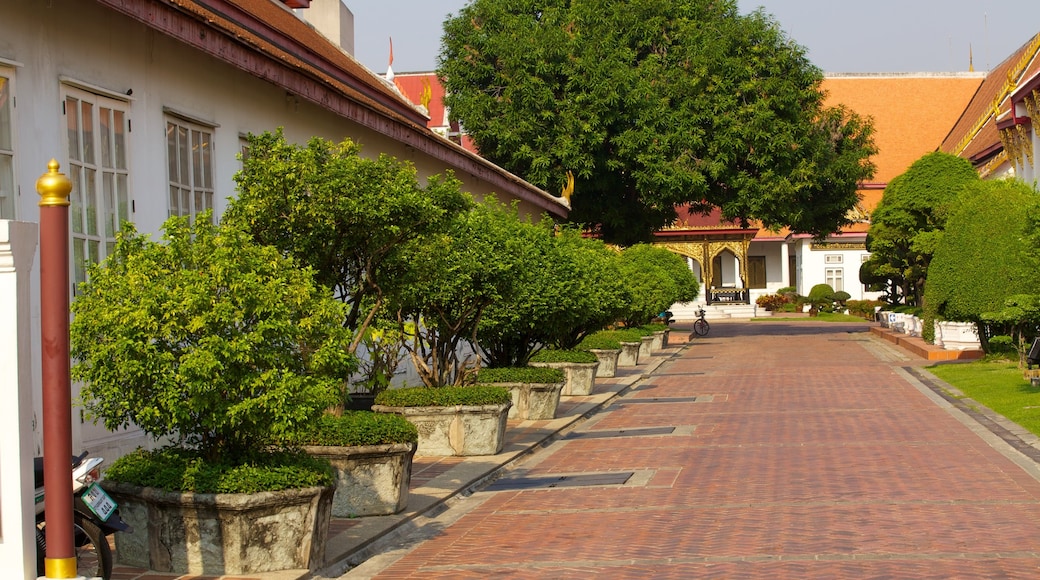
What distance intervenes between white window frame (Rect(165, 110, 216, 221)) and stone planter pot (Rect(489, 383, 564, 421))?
5.76m

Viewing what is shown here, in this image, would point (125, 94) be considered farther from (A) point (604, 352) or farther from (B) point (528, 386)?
(A) point (604, 352)

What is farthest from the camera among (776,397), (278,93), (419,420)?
(776,397)

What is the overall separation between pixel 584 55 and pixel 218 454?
2993 centimetres

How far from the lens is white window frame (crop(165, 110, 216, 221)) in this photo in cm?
1184

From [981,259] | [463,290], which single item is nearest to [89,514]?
[463,290]

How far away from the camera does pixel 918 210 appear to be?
3669 centimetres

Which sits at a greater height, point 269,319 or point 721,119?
point 721,119

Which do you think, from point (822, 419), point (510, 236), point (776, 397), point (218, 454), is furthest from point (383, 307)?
point (776, 397)

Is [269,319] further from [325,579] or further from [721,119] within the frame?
[721,119]

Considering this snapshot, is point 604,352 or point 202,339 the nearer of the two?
point 202,339

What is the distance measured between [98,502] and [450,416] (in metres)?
6.54

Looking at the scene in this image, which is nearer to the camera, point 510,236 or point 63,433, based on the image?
point 63,433

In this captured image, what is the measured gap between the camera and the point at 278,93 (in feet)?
47.4

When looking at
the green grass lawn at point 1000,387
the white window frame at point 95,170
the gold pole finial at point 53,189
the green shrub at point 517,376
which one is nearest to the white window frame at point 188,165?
the white window frame at point 95,170
